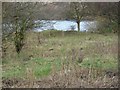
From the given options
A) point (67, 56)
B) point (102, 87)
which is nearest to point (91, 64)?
point (67, 56)

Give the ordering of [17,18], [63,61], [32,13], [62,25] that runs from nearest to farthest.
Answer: [17,18] → [32,13] → [63,61] → [62,25]

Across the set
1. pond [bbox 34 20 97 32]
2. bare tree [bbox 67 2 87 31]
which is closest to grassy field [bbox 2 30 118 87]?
pond [bbox 34 20 97 32]

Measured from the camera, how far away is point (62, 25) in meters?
A: 8.02

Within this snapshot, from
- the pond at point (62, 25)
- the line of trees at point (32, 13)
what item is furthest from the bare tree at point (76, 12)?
the pond at point (62, 25)

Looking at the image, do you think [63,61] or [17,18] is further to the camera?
[63,61]

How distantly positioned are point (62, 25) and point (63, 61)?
1.55 meters

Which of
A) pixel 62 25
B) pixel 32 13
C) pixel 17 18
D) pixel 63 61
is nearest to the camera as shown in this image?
pixel 17 18

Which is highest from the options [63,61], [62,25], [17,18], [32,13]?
[32,13]

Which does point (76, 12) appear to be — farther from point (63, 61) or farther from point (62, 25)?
point (63, 61)

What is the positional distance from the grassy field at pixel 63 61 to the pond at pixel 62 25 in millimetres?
233

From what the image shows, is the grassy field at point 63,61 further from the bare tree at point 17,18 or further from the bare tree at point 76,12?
the bare tree at point 76,12

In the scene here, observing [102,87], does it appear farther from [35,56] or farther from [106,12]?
[35,56]

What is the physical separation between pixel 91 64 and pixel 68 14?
6.68ft

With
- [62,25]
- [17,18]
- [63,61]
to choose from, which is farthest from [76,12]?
[17,18]
